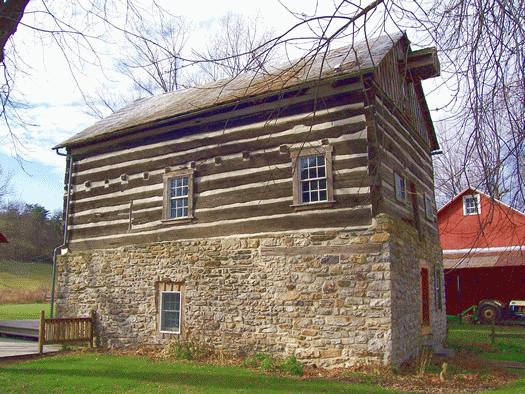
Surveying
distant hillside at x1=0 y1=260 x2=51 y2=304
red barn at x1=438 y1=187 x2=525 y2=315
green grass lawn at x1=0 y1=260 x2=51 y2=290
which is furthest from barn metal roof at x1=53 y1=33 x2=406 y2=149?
green grass lawn at x1=0 y1=260 x2=51 y2=290

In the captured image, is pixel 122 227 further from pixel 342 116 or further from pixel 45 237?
pixel 45 237

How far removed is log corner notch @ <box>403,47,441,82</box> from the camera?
1250 cm

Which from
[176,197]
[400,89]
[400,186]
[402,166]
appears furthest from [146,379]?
[400,89]

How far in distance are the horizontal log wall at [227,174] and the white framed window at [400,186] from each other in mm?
1756

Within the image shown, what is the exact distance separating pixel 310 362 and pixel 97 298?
722cm

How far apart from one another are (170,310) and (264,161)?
476 centimetres

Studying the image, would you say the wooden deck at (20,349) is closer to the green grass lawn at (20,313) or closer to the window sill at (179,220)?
the window sill at (179,220)

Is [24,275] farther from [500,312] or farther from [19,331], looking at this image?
[500,312]

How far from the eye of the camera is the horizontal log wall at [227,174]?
11297mm

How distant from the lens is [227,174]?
12953 millimetres

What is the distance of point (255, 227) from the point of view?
1228 centimetres

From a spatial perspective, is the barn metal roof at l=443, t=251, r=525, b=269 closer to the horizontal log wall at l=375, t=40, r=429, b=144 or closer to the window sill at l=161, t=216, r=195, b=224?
the horizontal log wall at l=375, t=40, r=429, b=144

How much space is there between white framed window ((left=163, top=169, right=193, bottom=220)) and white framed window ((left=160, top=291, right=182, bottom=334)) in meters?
2.10

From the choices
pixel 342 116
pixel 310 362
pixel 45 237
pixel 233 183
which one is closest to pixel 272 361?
pixel 310 362
